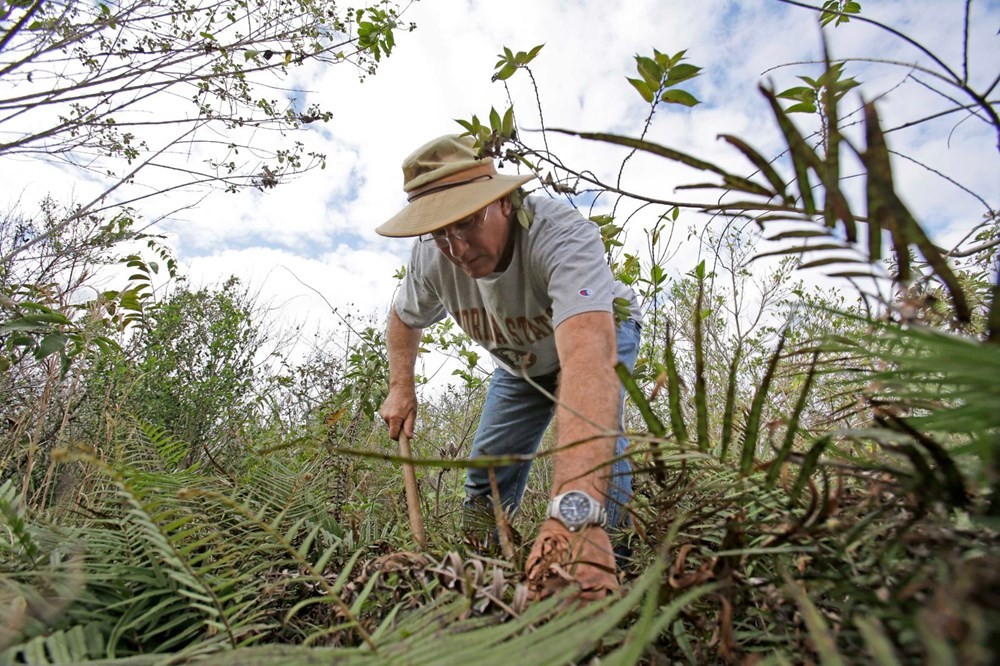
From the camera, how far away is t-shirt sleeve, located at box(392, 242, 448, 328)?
2994 mm

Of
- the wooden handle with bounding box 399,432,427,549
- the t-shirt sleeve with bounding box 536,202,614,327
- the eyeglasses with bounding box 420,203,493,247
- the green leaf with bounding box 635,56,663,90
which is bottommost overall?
the wooden handle with bounding box 399,432,427,549

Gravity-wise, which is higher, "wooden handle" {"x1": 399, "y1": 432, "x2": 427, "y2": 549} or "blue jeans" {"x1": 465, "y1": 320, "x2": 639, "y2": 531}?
"blue jeans" {"x1": 465, "y1": 320, "x2": 639, "y2": 531}

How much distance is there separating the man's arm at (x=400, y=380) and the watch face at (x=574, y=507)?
1.50 metres

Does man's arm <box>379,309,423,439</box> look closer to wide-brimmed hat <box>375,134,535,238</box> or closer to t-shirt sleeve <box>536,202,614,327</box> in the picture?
wide-brimmed hat <box>375,134,535,238</box>

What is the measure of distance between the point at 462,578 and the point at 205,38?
3.87 metres

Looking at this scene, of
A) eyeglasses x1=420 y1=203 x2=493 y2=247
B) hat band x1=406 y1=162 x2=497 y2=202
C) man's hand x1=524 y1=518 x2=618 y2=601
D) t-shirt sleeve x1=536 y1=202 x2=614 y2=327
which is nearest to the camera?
man's hand x1=524 y1=518 x2=618 y2=601

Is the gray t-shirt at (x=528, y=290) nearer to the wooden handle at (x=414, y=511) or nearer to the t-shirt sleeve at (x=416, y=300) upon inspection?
the t-shirt sleeve at (x=416, y=300)

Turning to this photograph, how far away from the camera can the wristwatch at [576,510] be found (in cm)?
113

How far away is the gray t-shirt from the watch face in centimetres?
74

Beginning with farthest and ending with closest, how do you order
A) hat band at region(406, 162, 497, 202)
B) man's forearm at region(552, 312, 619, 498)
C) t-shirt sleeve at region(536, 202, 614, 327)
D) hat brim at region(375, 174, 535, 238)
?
hat band at region(406, 162, 497, 202)
hat brim at region(375, 174, 535, 238)
t-shirt sleeve at region(536, 202, 614, 327)
man's forearm at region(552, 312, 619, 498)

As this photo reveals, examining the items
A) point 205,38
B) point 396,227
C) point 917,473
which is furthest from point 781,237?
point 205,38

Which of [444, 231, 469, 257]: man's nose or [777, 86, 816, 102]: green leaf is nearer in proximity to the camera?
[777, 86, 816, 102]: green leaf

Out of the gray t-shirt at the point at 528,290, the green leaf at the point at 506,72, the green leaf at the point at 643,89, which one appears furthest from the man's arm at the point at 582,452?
the green leaf at the point at 506,72

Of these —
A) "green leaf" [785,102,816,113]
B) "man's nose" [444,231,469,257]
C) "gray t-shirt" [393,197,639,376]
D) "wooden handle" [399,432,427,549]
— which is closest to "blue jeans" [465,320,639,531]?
"gray t-shirt" [393,197,639,376]
